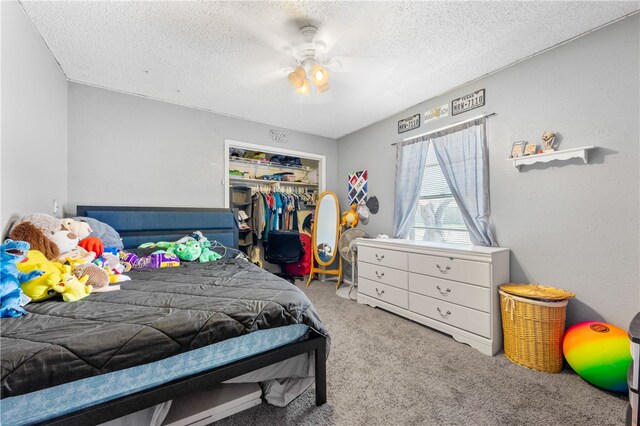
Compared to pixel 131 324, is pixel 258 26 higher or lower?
higher

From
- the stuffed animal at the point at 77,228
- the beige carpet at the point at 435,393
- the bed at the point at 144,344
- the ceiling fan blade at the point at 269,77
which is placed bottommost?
the beige carpet at the point at 435,393

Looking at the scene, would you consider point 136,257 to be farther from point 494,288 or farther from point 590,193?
point 590,193

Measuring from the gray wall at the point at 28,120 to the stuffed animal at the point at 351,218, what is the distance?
10.8ft

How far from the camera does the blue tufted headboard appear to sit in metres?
2.61

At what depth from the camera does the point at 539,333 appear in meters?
1.78

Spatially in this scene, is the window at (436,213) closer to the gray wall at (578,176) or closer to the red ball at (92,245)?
the gray wall at (578,176)

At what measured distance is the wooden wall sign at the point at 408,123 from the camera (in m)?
3.12

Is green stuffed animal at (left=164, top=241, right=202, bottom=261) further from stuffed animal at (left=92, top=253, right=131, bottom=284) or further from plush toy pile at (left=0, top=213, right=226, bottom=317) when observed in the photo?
stuffed animal at (left=92, top=253, right=131, bottom=284)

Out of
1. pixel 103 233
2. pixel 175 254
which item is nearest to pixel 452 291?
pixel 175 254

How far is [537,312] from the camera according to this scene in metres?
1.79

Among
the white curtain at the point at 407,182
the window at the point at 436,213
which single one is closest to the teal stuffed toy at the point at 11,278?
the white curtain at the point at 407,182

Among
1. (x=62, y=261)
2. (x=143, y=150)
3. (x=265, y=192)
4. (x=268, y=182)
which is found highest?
(x=143, y=150)

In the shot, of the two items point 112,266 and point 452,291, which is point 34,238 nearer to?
point 112,266

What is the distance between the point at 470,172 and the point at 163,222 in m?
3.41
